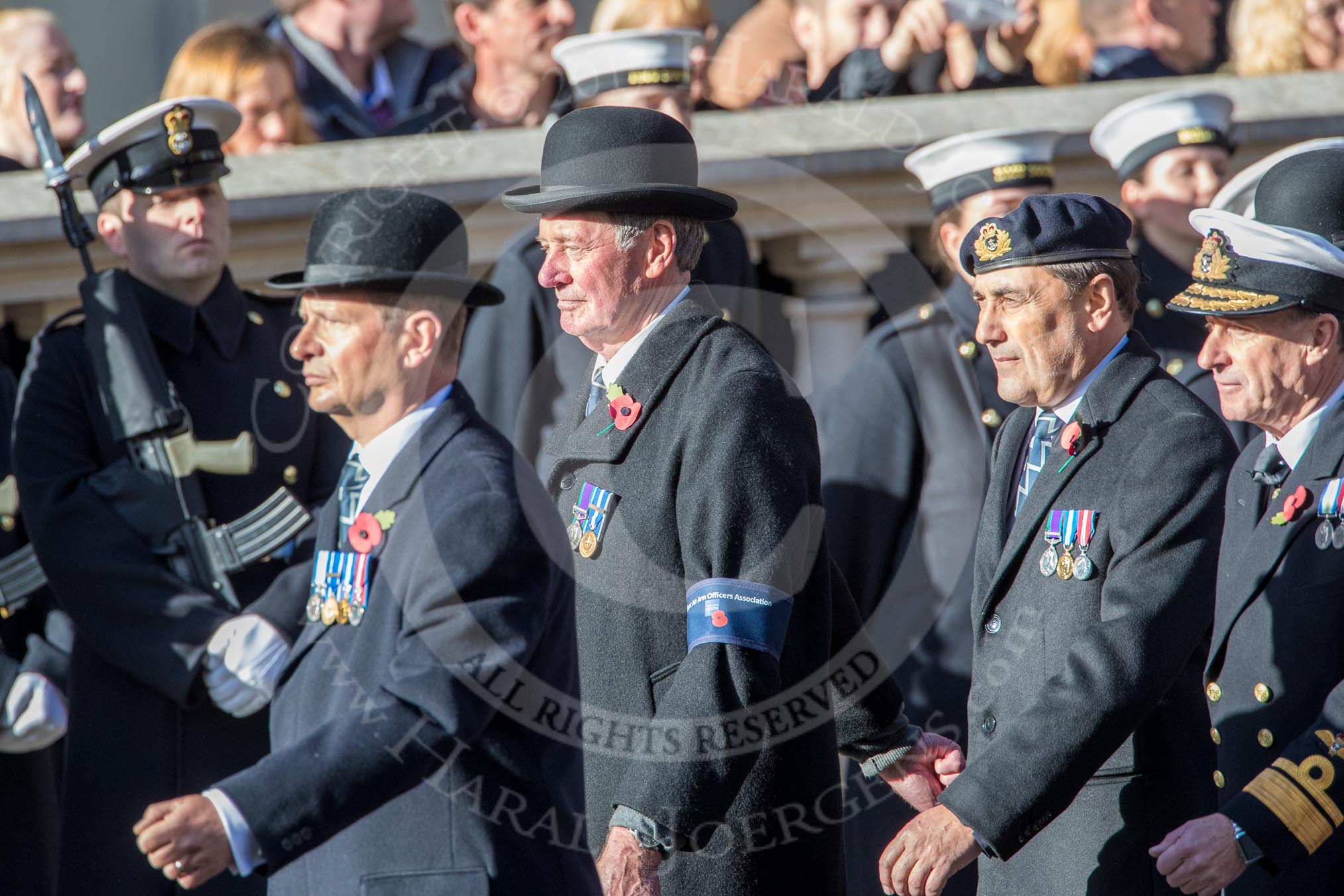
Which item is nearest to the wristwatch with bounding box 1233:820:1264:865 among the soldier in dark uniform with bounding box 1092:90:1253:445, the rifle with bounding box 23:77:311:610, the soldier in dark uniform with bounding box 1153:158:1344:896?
the soldier in dark uniform with bounding box 1153:158:1344:896

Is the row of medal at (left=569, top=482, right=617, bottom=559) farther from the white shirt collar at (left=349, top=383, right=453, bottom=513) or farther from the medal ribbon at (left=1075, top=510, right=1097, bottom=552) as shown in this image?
the medal ribbon at (left=1075, top=510, right=1097, bottom=552)

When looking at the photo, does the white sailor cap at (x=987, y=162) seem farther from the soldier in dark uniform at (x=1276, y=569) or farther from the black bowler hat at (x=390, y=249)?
the black bowler hat at (x=390, y=249)

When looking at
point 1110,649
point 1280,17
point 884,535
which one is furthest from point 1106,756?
point 1280,17

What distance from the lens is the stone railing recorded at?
18.1ft

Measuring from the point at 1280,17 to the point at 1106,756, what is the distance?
13.3ft

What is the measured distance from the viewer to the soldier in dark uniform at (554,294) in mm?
5098

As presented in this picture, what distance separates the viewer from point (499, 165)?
565 centimetres

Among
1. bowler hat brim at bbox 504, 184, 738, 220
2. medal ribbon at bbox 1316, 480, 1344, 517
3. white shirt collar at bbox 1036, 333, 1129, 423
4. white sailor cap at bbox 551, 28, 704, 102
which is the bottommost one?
medal ribbon at bbox 1316, 480, 1344, 517

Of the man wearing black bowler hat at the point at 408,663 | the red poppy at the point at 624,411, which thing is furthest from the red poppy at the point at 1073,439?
the man wearing black bowler hat at the point at 408,663

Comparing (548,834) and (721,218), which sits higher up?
(721,218)

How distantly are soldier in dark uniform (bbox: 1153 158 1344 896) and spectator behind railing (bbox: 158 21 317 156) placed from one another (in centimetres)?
296

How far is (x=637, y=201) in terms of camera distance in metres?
3.58

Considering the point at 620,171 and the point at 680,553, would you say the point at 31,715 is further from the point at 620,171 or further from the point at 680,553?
the point at 620,171

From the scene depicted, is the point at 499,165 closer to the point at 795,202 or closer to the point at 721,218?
the point at 795,202
